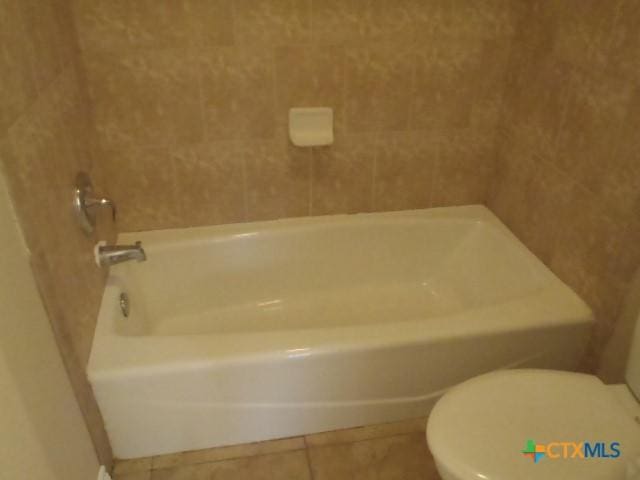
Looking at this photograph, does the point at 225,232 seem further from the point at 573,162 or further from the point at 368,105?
the point at 573,162

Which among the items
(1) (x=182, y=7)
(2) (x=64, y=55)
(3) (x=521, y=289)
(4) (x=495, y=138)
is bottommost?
(3) (x=521, y=289)

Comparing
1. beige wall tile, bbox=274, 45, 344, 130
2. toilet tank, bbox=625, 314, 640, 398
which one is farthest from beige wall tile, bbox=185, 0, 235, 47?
toilet tank, bbox=625, 314, 640, 398

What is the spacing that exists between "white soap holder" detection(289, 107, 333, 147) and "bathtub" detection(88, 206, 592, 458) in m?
0.35

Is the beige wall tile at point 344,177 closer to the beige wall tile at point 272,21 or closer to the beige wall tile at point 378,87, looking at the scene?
the beige wall tile at point 378,87

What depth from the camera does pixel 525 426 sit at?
1153 millimetres

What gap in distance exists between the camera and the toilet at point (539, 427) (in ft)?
3.52

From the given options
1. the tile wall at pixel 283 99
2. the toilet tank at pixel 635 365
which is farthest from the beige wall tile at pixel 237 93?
the toilet tank at pixel 635 365

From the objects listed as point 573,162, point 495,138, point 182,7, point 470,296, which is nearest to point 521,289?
point 470,296

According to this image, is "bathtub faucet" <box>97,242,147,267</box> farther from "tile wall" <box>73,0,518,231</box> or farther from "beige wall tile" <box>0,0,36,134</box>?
"beige wall tile" <box>0,0,36,134</box>

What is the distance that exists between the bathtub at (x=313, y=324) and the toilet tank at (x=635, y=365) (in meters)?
0.34

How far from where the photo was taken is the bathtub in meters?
1.46

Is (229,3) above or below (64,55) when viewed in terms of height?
above

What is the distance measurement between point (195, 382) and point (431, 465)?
2.51 ft

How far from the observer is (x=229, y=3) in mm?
1647
